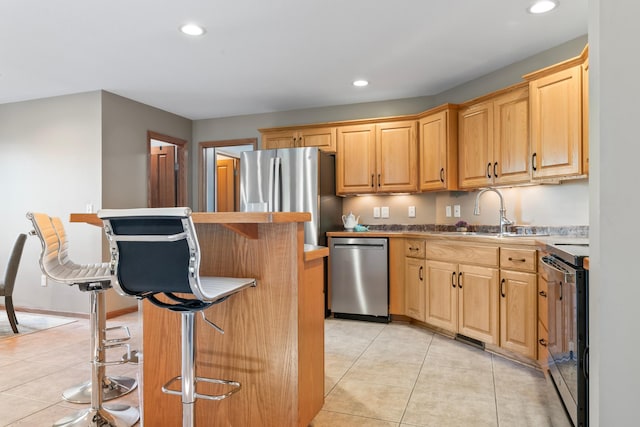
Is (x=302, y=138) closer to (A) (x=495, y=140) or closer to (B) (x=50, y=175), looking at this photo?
(A) (x=495, y=140)

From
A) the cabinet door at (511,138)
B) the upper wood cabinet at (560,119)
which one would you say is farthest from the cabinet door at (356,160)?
Result: the upper wood cabinet at (560,119)

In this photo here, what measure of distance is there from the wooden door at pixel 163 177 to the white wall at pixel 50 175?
3.99 ft

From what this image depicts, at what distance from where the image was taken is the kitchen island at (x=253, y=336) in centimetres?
177

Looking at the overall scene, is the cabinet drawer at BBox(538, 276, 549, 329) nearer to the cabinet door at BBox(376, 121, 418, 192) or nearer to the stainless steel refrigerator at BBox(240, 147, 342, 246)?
the cabinet door at BBox(376, 121, 418, 192)

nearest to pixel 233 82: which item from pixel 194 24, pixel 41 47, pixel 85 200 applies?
pixel 194 24

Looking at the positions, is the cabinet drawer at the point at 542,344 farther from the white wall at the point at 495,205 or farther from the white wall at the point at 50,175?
the white wall at the point at 50,175

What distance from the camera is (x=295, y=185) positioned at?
4.50 meters

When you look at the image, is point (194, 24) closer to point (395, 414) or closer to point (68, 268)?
point (68, 268)

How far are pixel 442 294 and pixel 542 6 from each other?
2.33 metres

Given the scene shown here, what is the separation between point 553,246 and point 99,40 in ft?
11.4

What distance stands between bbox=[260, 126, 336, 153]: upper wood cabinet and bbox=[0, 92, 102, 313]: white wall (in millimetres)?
1906

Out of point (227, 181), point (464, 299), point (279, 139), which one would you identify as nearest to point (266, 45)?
point (279, 139)

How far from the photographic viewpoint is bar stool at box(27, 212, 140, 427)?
6.77 ft

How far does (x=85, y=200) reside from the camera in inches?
174
